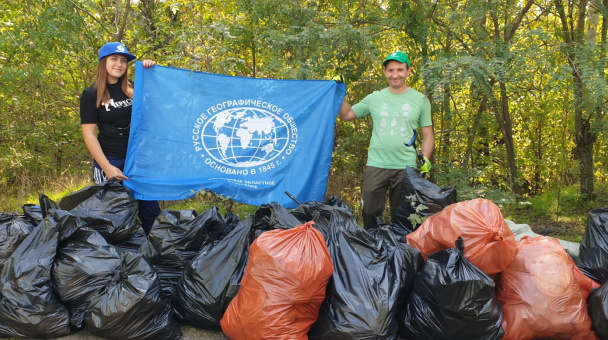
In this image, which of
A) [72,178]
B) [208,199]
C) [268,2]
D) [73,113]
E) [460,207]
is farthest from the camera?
[73,113]

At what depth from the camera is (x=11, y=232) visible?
11.1ft

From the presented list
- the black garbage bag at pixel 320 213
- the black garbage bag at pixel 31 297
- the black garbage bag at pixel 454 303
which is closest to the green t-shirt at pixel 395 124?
the black garbage bag at pixel 320 213

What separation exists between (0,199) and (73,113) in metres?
1.99

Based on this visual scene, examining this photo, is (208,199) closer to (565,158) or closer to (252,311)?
(252,311)

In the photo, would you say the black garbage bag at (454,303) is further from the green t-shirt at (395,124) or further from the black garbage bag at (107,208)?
the black garbage bag at (107,208)

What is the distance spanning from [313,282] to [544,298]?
1418 millimetres

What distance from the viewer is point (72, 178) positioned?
7.26m

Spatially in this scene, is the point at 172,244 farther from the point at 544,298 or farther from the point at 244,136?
the point at 544,298

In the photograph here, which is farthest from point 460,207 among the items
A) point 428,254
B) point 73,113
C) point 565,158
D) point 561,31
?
point 73,113

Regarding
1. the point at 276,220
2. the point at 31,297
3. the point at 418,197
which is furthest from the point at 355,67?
the point at 31,297

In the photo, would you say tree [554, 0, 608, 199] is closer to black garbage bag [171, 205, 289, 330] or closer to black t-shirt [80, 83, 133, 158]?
black garbage bag [171, 205, 289, 330]

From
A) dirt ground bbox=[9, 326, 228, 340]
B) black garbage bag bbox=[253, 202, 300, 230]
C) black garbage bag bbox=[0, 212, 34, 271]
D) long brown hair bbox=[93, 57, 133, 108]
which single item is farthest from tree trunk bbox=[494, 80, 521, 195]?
black garbage bag bbox=[0, 212, 34, 271]

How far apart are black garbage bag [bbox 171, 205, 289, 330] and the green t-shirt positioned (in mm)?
1328

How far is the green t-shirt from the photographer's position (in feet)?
12.7
